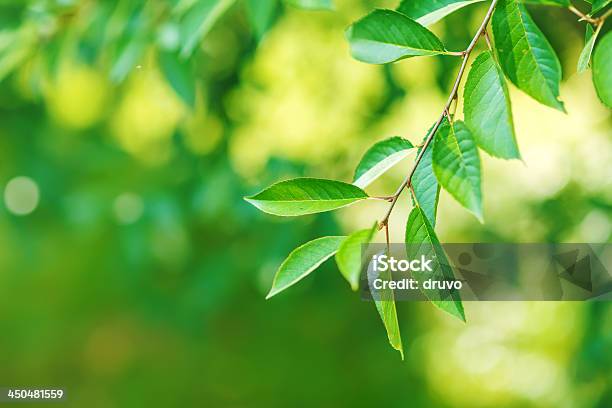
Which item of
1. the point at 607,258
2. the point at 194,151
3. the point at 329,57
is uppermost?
the point at 329,57

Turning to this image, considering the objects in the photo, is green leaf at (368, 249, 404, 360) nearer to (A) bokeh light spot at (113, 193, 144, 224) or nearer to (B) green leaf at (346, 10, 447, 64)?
(B) green leaf at (346, 10, 447, 64)

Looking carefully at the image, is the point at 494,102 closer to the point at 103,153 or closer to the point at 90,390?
the point at 103,153

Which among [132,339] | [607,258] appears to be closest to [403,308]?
[132,339]

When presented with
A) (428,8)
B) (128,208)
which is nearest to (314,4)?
(428,8)

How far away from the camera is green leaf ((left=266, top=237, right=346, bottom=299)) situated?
448 mm

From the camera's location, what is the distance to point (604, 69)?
433 mm

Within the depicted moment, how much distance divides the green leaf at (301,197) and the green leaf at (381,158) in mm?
17

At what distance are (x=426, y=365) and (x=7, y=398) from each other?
5.92 ft

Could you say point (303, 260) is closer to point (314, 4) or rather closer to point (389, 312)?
point (389, 312)

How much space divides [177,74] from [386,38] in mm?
819

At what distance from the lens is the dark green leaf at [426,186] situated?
18.4 inches

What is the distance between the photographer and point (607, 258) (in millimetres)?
1163

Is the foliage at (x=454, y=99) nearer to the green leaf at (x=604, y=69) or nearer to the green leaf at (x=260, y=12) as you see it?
the green leaf at (x=604, y=69)

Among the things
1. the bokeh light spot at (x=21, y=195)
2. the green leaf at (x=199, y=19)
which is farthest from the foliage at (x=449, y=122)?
the bokeh light spot at (x=21, y=195)
